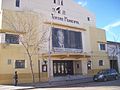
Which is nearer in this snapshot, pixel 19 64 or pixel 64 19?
pixel 19 64

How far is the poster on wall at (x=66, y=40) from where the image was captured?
34.3 m

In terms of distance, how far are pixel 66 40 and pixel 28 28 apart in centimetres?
778

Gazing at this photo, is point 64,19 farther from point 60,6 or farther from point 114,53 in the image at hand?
point 114,53

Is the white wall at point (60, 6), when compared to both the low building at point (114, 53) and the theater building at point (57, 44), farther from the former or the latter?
the low building at point (114, 53)

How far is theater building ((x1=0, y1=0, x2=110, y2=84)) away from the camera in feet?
94.4

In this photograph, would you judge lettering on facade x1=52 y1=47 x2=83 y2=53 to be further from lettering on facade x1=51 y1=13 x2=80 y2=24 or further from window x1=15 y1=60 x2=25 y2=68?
window x1=15 y1=60 x2=25 y2=68

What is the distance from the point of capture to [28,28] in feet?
101

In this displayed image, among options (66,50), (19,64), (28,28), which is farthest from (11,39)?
(66,50)

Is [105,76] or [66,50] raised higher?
[66,50]

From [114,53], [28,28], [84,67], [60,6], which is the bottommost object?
[84,67]

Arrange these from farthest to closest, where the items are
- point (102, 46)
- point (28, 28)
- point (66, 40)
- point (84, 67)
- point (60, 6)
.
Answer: point (102, 46) < point (84, 67) < point (60, 6) < point (66, 40) < point (28, 28)

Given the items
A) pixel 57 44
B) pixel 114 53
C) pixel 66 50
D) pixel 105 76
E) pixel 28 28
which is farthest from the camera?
pixel 114 53

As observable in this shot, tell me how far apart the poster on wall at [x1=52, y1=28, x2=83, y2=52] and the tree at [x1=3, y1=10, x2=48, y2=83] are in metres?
2.19

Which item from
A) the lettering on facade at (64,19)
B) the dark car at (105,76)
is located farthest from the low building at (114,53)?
the dark car at (105,76)
